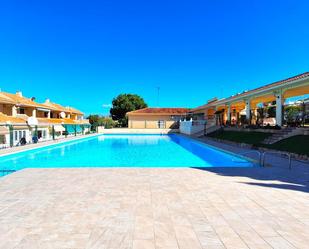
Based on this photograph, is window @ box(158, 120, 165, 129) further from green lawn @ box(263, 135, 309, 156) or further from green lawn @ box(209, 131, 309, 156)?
green lawn @ box(263, 135, 309, 156)

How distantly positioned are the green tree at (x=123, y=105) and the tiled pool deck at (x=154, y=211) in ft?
153

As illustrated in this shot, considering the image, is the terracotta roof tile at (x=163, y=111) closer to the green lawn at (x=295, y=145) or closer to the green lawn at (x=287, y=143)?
the green lawn at (x=287, y=143)

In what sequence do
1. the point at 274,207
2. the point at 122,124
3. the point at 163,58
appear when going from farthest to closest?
the point at 122,124
the point at 163,58
the point at 274,207

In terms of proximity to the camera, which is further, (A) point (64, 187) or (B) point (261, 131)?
(B) point (261, 131)

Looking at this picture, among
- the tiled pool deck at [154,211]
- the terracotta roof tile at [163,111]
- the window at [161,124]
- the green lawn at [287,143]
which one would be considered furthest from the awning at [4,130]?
the window at [161,124]

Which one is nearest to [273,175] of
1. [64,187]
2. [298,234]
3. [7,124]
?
[298,234]

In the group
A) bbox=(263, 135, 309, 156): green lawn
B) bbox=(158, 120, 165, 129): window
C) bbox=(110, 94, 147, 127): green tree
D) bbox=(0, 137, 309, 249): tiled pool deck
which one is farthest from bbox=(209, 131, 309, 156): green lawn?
bbox=(110, 94, 147, 127): green tree

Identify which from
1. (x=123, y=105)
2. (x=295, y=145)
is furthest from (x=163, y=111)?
(x=295, y=145)

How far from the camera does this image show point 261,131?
1908cm

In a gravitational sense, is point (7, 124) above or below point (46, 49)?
below

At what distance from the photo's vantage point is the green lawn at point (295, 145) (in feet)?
39.8

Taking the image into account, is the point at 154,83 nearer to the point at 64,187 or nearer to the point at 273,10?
the point at 273,10

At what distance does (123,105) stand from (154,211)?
165 ft

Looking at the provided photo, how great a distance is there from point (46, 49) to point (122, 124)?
22.2m
